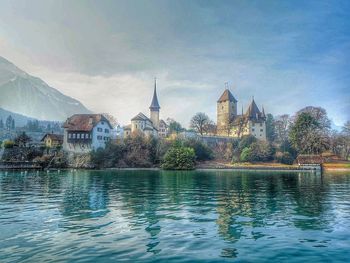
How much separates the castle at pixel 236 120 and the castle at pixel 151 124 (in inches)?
962

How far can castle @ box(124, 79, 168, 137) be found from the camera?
11150 cm

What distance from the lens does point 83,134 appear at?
89.5 metres

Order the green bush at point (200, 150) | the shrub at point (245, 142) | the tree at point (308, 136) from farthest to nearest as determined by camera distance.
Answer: the shrub at point (245, 142)
the green bush at point (200, 150)
the tree at point (308, 136)

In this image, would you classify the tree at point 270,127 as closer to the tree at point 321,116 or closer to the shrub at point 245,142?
the tree at point 321,116

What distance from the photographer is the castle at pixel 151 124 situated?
366 feet

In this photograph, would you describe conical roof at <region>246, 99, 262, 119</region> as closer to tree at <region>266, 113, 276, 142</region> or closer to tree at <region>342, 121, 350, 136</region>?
tree at <region>266, 113, 276, 142</region>

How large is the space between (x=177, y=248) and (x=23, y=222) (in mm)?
8748

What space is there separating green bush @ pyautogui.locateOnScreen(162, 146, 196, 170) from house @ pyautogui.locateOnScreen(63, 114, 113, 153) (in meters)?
23.4

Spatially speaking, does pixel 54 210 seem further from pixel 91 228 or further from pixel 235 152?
pixel 235 152

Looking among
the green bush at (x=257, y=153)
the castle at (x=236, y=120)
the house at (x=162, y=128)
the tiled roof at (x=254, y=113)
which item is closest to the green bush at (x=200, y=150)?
the green bush at (x=257, y=153)

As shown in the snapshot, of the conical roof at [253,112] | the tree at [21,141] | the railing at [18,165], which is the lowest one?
the railing at [18,165]

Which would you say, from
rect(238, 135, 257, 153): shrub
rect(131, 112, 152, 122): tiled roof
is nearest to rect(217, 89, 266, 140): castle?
rect(238, 135, 257, 153): shrub

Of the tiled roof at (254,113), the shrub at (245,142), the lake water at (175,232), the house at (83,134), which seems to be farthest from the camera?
the tiled roof at (254,113)

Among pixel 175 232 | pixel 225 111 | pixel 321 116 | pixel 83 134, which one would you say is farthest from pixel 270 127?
pixel 175 232
